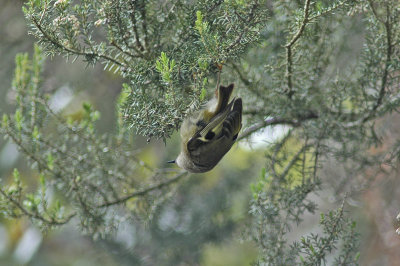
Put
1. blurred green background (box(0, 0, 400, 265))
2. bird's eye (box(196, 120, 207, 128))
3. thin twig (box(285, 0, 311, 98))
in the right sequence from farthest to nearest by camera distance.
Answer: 1. blurred green background (box(0, 0, 400, 265))
2. bird's eye (box(196, 120, 207, 128))
3. thin twig (box(285, 0, 311, 98))

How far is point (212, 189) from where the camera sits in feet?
10.2

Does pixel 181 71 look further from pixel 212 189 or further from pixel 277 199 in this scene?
pixel 212 189

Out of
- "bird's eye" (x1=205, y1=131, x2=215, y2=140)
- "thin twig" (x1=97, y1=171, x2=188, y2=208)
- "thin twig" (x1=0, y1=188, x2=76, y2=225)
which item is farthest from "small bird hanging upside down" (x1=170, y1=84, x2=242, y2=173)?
"thin twig" (x1=0, y1=188, x2=76, y2=225)

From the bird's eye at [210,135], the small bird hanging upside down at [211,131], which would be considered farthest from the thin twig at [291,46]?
the bird's eye at [210,135]

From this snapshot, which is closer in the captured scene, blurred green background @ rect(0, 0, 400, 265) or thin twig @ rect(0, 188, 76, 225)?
thin twig @ rect(0, 188, 76, 225)

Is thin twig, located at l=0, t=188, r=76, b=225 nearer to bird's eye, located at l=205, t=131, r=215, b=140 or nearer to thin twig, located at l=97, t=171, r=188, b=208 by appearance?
thin twig, located at l=97, t=171, r=188, b=208

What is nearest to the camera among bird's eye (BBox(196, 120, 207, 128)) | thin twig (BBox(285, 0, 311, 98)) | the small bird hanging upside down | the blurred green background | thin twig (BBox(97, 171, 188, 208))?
thin twig (BBox(285, 0, 311, 98))

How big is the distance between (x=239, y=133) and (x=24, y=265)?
7.83ft

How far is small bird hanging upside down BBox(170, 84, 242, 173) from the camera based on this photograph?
180cm

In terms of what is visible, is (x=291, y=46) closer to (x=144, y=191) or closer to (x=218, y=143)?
(x=218, y=143)

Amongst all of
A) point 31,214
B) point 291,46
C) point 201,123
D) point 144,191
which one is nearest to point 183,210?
point 144,191

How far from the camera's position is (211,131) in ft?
6.15

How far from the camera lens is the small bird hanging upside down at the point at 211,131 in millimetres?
1803

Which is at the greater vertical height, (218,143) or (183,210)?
(183,210)
